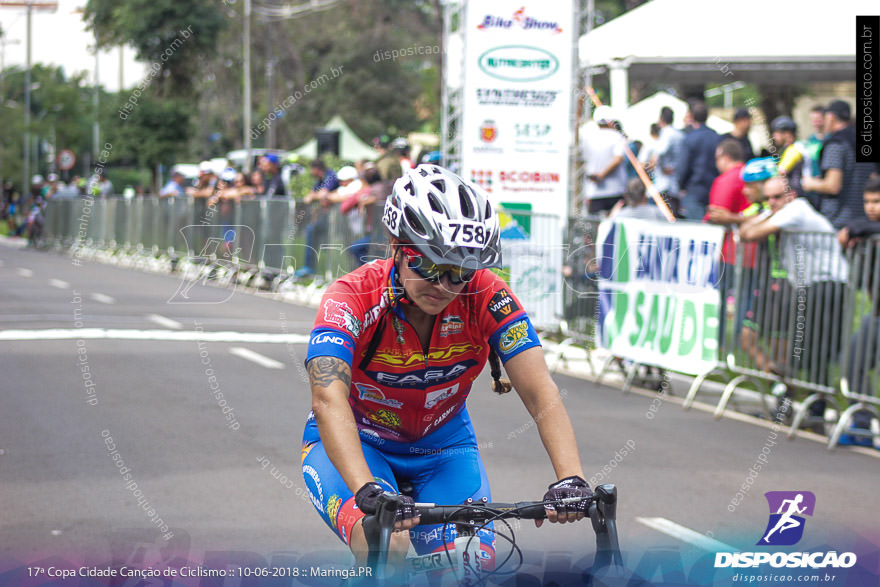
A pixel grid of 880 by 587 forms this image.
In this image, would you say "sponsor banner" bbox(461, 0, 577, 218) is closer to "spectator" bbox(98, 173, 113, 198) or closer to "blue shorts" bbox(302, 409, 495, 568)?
"blue shorts" bbox(302, 409, 495, 568)

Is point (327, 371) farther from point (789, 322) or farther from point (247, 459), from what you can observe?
point (789, 322)

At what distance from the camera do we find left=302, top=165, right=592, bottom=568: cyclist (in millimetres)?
3250

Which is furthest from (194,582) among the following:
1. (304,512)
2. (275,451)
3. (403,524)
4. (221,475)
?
(275,451)

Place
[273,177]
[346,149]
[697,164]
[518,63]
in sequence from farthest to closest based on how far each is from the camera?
[346,149]
[273,177]
[518,63]
[697,164]

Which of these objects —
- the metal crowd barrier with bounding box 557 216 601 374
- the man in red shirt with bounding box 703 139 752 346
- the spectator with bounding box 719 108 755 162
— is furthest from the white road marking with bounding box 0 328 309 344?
the spectator with bounding box 719 108 755 162

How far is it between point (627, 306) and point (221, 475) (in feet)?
16.9

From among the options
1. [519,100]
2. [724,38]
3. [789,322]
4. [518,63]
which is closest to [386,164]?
[519,100]

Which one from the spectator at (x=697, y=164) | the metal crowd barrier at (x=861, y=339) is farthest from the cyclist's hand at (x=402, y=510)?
the spectator at (x=697, y=164)

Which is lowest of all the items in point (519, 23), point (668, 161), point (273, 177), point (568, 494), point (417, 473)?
point (417, 473)

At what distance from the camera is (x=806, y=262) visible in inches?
368

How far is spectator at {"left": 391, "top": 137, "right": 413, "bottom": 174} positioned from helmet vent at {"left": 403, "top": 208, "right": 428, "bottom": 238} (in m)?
12.9

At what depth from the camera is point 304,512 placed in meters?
6.55

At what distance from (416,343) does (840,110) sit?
29.5ft

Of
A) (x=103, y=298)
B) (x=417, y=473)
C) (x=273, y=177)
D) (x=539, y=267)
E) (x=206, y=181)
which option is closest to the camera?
(x=417, y=473)
